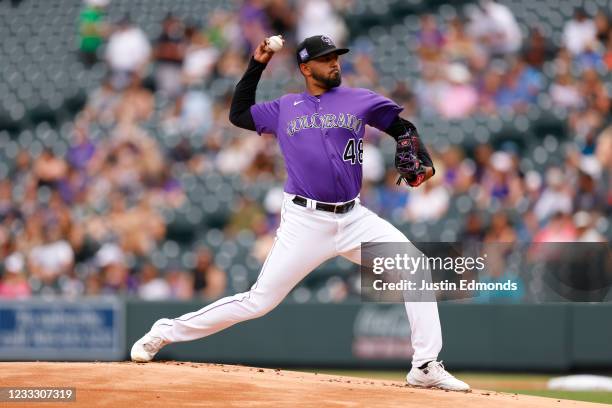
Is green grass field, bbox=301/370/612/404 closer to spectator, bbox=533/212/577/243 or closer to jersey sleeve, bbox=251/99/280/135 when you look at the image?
spectator, bbox=533/212/577/243

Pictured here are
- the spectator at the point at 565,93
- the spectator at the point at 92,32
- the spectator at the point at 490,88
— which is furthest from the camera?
the spectator at the point at 92,32

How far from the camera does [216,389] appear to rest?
542 centimetres

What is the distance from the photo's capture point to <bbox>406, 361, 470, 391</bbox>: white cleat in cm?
569

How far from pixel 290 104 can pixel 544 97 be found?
6777mm

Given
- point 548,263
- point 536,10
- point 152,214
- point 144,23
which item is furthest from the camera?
point 144,23

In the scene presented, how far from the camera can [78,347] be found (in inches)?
425

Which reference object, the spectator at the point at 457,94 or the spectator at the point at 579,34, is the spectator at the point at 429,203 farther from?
the spectator at the point at 579,34

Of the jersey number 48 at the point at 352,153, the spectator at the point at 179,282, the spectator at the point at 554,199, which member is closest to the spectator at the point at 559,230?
the spectator at the point at 554,199

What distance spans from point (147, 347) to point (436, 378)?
157 centimetres

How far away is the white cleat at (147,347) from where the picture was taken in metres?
6.04

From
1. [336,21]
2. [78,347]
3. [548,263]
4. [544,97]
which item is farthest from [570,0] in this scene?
[78,347]

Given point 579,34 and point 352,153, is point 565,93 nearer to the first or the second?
point 579,34

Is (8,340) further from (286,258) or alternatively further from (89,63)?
(286,258)

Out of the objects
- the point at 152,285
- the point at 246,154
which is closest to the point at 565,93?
the point at 246,154
